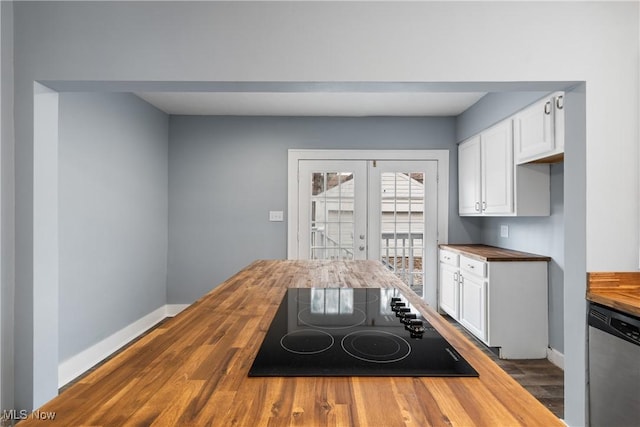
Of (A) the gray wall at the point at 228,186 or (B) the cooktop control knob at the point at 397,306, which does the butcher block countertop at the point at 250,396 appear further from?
(A) the gray wall at the point at 228,186

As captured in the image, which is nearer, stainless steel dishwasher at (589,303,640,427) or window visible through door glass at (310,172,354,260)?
stainless steel dishwasher at (589,303,640,427)

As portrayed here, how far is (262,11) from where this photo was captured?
70.6 inches

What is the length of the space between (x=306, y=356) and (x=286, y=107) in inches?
136

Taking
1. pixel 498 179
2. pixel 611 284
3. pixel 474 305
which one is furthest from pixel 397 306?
pixel 498 179

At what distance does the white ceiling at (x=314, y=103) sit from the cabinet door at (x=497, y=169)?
0.51 m

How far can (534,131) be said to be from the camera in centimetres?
275

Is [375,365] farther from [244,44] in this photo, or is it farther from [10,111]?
[10,111]

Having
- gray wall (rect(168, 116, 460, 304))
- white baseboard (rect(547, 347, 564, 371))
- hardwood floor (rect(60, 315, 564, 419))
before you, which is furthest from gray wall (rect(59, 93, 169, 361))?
white baseboard (rect(547, 347, 564, 371))

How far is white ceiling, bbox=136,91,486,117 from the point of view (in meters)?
3.58

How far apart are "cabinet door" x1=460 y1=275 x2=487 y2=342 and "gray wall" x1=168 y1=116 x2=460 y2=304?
6.62 ft

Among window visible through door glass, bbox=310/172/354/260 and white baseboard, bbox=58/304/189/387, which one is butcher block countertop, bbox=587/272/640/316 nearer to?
window visible through door glass, bbox=310/172/354/260

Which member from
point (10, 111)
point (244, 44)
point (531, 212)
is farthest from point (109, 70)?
point (531, 212)

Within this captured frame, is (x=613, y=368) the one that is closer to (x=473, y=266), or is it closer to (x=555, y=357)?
(x=555, y=357)

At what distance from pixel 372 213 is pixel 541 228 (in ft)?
6.02
